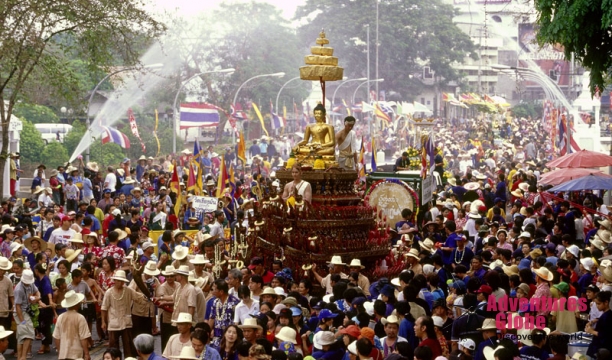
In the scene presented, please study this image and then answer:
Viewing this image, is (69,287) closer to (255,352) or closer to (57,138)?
(255,352)

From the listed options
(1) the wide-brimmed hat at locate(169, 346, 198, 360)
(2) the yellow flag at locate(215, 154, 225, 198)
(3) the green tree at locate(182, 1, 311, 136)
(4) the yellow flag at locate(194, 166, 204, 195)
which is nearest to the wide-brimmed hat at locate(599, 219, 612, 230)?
(2) the yellow flag at locate(215, 154, 225, 198)

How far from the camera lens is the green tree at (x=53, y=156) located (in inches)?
1908

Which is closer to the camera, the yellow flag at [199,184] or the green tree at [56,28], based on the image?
the green tree at [56,28]

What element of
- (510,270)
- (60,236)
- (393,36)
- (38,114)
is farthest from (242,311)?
(393,36)

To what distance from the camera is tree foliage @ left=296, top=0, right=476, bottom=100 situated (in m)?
89.6

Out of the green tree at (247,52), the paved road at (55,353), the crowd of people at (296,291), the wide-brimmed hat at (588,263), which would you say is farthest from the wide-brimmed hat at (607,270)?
the green tree at (247,52)

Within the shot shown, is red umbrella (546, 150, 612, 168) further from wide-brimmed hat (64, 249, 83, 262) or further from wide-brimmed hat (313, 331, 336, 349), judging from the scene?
wide-brimmed hat (313, 331, 336, 349)

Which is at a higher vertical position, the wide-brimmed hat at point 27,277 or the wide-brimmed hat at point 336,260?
the wide-brimmed hat at point 336,260

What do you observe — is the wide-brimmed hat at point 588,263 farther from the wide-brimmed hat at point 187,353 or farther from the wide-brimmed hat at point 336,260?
the wide-brimmed hat at point 187,353

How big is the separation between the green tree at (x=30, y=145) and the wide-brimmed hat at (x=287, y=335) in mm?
36820

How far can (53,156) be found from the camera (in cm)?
4847

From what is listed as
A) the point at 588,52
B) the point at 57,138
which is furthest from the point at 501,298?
the point at 57,138

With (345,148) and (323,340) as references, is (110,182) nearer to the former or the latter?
(345,148)

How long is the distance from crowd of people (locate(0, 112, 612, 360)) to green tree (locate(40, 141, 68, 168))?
22689mm
